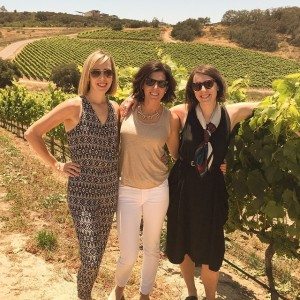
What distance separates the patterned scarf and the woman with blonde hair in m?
0.66

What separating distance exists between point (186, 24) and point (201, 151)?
109 m

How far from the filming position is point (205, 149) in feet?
10.8

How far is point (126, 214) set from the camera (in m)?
3.40

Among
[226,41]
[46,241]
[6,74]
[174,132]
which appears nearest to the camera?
[174,132]

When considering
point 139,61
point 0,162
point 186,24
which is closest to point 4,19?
point 186,24

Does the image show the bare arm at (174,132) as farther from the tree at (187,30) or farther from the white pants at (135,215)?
the tree at (187,30)

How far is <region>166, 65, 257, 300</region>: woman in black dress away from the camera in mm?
3314

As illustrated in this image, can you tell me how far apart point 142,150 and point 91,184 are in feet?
1.58

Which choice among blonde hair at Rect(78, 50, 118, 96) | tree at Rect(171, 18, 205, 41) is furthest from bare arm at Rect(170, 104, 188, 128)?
tree at Rect(171, 18, 205, 41)

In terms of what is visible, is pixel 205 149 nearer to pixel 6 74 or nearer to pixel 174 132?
pixel 174 132

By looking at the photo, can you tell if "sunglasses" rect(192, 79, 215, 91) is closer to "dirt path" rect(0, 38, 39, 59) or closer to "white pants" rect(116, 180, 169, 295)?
"white pants" rect(116, 180, 169, 295)

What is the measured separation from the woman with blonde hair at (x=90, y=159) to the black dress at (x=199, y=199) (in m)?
0.54

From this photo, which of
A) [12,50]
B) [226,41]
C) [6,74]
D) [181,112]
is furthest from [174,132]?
[226,41]

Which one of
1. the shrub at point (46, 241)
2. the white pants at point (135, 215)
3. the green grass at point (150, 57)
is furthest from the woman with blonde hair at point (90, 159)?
the green grass at point (150, 57)
